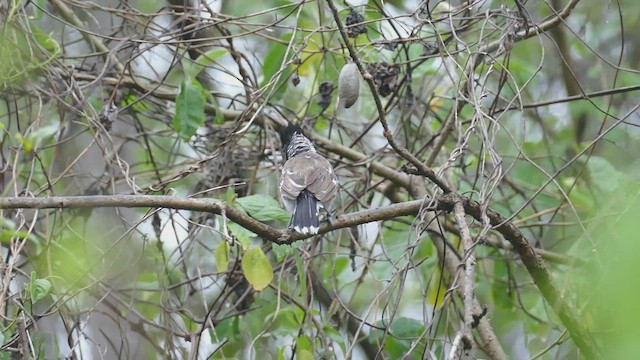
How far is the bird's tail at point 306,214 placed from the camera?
3619 mm

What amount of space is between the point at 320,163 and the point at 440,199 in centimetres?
147

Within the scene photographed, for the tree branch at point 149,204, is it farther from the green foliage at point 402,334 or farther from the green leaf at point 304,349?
the green foliage at point 402,334

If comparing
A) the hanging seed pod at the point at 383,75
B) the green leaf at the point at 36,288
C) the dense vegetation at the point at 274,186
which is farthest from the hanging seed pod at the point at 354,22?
the green leaf at the point at 36,288

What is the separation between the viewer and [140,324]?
4.54 meters

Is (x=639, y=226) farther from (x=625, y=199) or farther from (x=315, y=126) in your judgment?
(x=315, y=126)

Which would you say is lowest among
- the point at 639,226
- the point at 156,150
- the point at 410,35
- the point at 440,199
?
the point at 639,226

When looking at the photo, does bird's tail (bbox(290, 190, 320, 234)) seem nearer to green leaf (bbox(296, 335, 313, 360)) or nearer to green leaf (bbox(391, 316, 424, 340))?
green leaf (bbox(296, 335, 313, 360))

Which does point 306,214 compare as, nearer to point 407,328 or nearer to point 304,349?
point 304,349

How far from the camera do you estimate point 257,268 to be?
152 inches

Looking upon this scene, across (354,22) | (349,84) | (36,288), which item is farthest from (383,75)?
Result: (36,288)

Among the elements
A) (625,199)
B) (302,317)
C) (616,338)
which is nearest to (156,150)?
(302,317)

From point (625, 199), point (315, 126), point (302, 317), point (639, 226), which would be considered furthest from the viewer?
point (315, 126)

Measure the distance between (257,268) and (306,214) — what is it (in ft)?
1.10

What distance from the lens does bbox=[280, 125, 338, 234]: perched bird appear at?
14.0 feet
